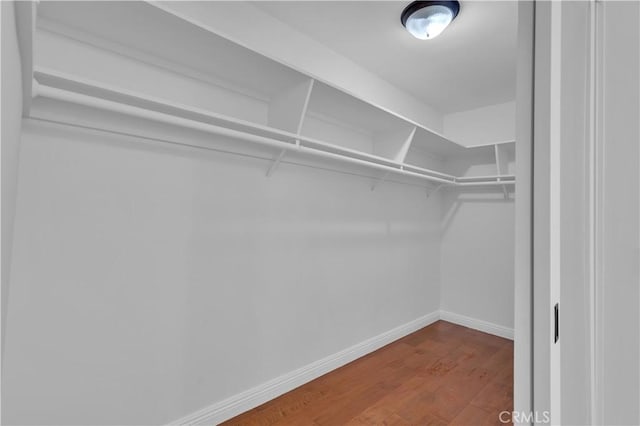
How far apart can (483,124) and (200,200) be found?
310cm

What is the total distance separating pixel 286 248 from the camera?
6.70 ft

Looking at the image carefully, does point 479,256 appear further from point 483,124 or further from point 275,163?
point 275,163

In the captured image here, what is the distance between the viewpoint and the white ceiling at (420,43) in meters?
1.83

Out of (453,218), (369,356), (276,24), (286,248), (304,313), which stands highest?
(276,24)

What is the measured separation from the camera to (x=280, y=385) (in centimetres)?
199

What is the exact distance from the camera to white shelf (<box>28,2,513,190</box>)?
1.17 m

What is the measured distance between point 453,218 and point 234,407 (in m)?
2.97

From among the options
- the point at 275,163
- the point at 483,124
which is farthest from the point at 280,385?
the point at 483,124

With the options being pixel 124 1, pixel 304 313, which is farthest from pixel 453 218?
pixel 124 1

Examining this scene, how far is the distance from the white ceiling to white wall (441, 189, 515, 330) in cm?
116

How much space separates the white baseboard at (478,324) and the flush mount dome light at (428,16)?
9.63 ft
